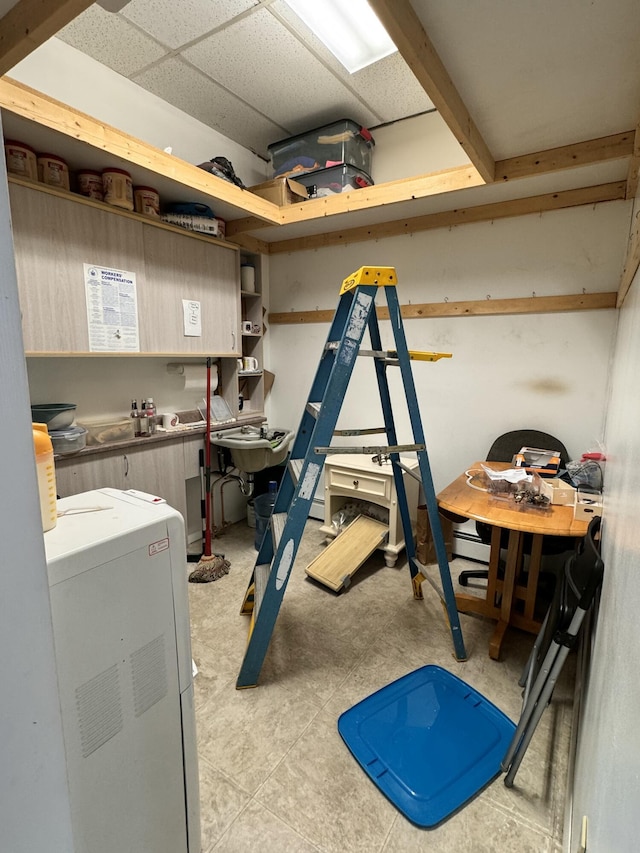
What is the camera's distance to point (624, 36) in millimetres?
1248

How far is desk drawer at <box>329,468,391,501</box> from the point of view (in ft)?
9.10

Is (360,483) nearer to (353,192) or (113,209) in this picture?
(353,192)

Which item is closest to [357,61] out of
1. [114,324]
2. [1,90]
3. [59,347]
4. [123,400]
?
[1,90]

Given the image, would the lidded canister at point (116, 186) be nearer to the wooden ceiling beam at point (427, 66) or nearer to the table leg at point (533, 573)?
the wooden ceiling beam at point (427, 66)

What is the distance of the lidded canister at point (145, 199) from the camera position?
2424 millimetres

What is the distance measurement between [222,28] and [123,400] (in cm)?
215

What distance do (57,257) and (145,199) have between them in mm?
693

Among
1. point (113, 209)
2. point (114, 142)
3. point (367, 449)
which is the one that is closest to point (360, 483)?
point (367, 449)

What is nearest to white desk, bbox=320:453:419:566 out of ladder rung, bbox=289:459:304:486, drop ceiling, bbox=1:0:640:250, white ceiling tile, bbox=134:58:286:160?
ladder rung, bbox=289:459:304:486

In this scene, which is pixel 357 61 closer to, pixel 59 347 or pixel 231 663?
pixel 59 347

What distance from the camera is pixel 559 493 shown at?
6.39ft

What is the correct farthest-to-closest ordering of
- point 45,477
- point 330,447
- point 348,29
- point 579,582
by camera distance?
point 348,29
point 330,447
point 579,582
point 45,477

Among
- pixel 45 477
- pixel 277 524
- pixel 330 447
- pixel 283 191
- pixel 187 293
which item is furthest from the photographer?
pixel 283 191

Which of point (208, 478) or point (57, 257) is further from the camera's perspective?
point (208, 478)
